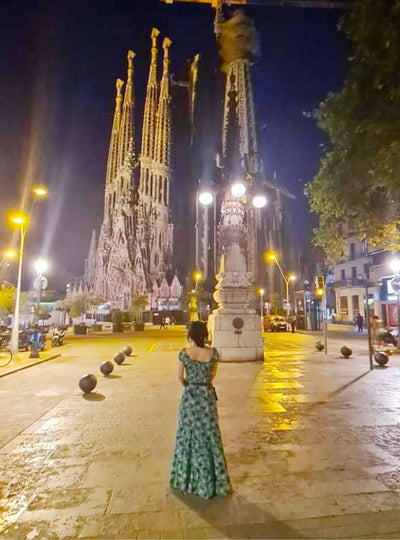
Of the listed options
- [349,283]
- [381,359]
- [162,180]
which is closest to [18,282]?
[381,359]

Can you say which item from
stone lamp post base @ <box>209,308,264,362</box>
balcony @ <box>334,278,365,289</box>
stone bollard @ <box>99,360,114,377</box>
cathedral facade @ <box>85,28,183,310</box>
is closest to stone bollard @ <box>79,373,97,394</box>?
stone bollard @ <box>99,360,114,377</box>

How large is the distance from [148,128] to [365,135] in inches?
3128

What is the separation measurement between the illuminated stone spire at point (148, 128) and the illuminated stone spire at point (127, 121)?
3.82 metres

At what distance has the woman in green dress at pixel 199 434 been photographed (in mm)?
3465

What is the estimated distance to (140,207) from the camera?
79.6 metres

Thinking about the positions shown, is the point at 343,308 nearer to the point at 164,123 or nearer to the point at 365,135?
the point at 365,135

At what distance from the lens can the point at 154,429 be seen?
5680 millimetres

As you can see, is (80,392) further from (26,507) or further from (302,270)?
(302,270)

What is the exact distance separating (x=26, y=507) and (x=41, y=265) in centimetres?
1804

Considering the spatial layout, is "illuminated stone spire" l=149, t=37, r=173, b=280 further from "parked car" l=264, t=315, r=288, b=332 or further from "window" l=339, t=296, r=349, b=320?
"parked car" l=264, t=315, r=288, b=332

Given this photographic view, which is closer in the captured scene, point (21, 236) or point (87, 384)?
point (87, 384)

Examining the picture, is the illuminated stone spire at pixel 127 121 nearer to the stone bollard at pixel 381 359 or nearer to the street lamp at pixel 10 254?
the street lamp at pixel 10 254

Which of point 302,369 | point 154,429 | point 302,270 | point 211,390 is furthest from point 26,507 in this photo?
point 302,270

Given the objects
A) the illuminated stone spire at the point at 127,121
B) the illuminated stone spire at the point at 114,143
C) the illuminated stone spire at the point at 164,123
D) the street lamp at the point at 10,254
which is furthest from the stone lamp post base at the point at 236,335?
the illuminated stone spire at the point at 114,143
